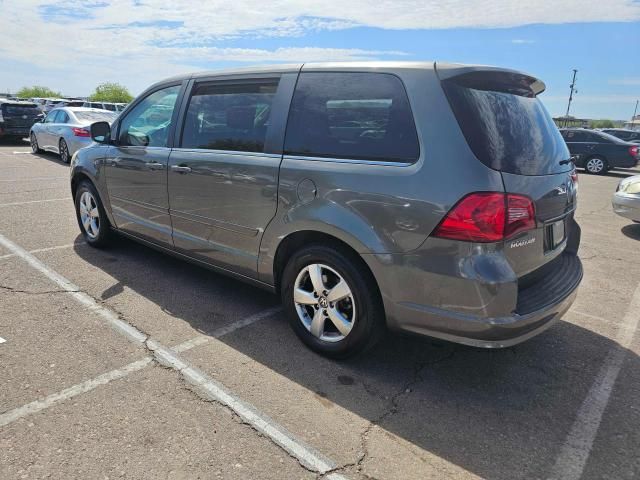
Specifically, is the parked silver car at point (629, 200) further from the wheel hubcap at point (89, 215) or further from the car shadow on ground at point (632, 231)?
the wheel hubcap at point (89, 215)

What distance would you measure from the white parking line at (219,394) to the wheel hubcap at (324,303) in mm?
720

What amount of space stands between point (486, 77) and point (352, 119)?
0.79m

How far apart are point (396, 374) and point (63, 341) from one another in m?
2.24

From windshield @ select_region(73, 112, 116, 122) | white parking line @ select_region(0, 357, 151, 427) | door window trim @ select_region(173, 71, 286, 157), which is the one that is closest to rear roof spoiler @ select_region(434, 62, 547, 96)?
door window trim @ select_region(173, 71, 286, 157)

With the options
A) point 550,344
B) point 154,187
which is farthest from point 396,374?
point 154,187

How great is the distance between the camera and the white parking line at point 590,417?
227 centimetres

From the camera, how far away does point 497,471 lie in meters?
2.23

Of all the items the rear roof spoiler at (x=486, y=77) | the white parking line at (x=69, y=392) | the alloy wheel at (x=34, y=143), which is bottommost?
the white parking line at (x=69, y=392)

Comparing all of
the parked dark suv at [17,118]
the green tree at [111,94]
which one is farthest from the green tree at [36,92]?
the parked dark suv at [17,118]

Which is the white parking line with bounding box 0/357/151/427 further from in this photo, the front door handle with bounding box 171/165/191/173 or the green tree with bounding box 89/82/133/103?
the green tree with bounding box 89/82/133/103

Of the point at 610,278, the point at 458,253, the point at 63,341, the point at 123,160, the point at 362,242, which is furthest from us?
the point at 610,278

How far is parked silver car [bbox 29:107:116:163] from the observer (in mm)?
12438

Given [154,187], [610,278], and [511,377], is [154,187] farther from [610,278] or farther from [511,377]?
[610,278]

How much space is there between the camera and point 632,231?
744 centimetres
